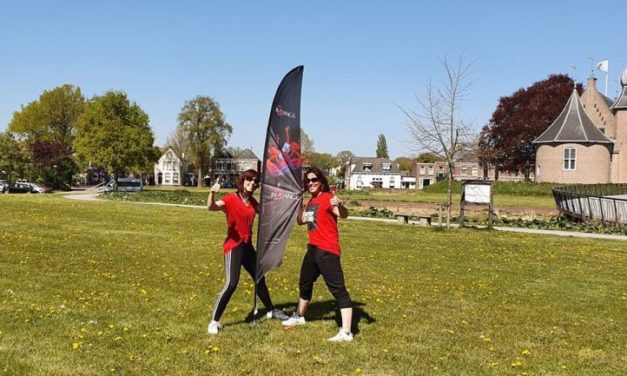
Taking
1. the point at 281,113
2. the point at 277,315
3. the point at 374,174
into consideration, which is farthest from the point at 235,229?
the point at 374,174

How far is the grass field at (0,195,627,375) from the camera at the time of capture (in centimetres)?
581

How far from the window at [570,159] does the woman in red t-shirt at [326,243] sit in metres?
63.0

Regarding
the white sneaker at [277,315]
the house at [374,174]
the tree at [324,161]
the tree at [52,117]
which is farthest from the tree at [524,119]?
the white sneaker at [277,315]

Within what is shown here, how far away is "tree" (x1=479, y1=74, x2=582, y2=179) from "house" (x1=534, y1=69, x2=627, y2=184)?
6355mm

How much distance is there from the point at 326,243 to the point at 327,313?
68.1 inches

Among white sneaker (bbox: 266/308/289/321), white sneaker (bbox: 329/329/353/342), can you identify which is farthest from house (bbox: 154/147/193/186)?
white sneaker (bbox: 329/329/353/342)

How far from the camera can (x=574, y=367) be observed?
599 cm

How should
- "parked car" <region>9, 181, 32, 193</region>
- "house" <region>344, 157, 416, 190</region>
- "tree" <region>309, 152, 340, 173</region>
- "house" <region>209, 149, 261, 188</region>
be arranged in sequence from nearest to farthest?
"parked car" <region>9, 181, 32, 193</region> < "house" <region>344, 157, 416, 190</region> < "house" <region>209, 149, 261, 188</region> < "tree" <region>309, 152, 340, 173</region>

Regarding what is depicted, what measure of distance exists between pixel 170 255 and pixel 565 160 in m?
59.7

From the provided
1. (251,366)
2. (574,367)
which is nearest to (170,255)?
(251,366)

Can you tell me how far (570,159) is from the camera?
63.0m

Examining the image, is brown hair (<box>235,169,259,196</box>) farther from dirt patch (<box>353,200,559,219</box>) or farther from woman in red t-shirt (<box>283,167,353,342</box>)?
dirt patch (<box>353,200,559,219</box>)

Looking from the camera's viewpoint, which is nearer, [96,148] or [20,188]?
[20,188]

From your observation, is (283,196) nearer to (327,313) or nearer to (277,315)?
(277,315)
